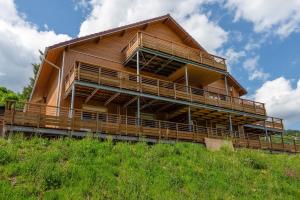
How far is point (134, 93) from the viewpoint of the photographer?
22047 millimetres

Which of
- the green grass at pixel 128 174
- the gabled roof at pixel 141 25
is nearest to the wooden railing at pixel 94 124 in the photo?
the green grass at pixel 128 174

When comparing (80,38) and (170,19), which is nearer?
(80,38)

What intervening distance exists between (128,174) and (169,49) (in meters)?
15.1

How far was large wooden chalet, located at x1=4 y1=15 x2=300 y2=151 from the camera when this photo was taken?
19641 mm

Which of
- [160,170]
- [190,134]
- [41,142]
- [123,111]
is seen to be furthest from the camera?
[123,111]

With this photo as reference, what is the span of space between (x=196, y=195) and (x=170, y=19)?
21.5 meters

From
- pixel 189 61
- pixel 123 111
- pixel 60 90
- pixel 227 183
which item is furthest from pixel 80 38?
pixel 227 183

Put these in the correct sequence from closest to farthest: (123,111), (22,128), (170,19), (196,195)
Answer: (196,195), (22,128), (123,111), (170,19)

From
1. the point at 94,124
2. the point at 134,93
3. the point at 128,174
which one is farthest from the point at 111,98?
the point at 128,174

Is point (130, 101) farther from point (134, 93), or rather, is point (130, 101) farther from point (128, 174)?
point (128, 174)

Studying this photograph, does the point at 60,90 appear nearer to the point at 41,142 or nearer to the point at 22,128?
the point at 22,128

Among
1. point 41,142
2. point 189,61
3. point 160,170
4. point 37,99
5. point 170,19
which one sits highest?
point 170,19

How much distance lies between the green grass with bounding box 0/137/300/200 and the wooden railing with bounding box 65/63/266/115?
575cm

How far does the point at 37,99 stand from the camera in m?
30.4
